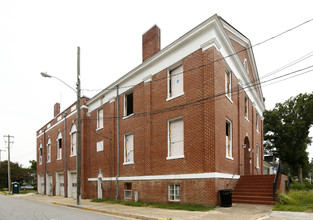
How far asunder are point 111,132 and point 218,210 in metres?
11.7

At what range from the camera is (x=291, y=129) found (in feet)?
121

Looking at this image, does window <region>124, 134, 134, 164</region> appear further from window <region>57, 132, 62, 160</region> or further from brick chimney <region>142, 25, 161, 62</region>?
window <region>57, 132, 62, 160</region>

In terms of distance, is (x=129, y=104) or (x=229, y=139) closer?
(x=229, y=139)

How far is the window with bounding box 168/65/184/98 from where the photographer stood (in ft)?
51.3

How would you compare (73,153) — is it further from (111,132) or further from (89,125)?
(111,132)

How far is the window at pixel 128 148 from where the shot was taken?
19.0 m

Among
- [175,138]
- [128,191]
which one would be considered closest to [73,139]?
[128,191]

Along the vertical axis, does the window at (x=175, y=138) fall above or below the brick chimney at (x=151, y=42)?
below

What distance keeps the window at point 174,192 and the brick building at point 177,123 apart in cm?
5

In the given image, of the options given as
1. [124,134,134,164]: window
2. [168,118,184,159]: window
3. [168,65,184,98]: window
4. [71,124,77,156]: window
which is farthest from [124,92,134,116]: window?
[71,124,77,156]: window

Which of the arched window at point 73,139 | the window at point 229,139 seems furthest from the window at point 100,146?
the window at point 229,139

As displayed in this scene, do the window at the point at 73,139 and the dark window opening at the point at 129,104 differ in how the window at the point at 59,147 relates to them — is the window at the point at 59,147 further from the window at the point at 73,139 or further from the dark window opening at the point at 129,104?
the dark window opening at the point at 129,104

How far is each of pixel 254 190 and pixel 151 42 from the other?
37.1ft

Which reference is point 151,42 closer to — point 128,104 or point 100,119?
point 128,104
